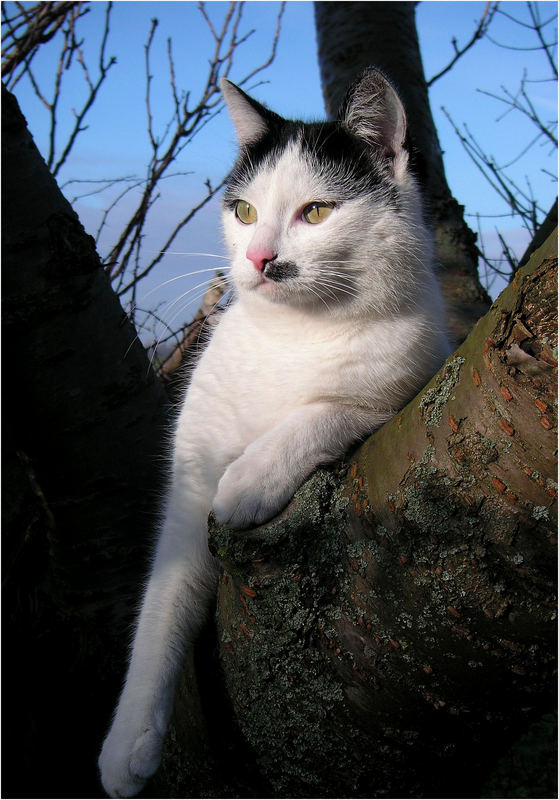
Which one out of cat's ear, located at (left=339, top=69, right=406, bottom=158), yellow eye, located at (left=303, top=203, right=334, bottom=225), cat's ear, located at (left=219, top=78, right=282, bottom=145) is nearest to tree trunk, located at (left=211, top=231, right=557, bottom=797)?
yellow eye, located at (left=303, top=203, right=334, bottom=225)

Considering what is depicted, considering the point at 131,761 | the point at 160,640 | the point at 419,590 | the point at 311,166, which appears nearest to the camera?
the point at 419,590

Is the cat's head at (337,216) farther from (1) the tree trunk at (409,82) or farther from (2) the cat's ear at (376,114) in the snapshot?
(1) the tree trunk at (409,82)

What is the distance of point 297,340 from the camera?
4.58ft

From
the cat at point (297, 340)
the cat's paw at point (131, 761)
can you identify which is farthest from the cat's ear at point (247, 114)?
the cat's paw at point (131, 761)

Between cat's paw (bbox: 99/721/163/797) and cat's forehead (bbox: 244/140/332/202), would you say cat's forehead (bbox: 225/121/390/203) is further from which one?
cat's paw (bbox: 99/721/163/797)

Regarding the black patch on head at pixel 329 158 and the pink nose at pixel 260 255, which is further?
the black patch on head at pixel 329 158

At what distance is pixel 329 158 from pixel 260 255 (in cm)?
38

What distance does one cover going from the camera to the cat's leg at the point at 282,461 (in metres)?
1.06

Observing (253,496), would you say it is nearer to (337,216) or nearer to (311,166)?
(337,216)

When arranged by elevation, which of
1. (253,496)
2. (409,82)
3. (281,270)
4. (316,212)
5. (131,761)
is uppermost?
(409,82)

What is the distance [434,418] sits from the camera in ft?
2.79

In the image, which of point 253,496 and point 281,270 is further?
point 281,270

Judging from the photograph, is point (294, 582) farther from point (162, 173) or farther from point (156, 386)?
point (162, 173)

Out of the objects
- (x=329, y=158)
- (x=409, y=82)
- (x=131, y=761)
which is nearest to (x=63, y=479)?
(x=131, y=761)
